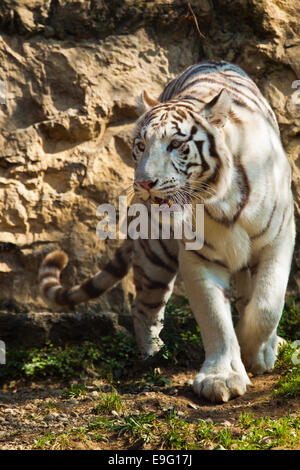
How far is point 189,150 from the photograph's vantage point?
3.73 meters

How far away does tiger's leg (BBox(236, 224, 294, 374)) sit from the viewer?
3.91m

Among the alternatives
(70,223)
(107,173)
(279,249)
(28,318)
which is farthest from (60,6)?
(279,249)

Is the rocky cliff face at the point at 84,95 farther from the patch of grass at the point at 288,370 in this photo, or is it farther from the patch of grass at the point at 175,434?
the patch of grass at the point at 175,434

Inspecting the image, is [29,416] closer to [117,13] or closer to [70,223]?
[70,223]

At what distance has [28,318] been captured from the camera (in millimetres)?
4883

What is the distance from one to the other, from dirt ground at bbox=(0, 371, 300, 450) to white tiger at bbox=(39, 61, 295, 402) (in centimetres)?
11

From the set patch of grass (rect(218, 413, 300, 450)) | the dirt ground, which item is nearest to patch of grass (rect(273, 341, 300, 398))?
the dirt ground

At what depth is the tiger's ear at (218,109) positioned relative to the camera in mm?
3723

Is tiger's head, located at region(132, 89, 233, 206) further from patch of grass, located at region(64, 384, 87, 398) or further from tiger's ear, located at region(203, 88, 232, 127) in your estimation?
patch of grass, located at region(64, 384, 87, 398)

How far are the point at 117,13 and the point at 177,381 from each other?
10.9 feet

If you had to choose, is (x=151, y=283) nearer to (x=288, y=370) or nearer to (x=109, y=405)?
(x=288, y=370)
